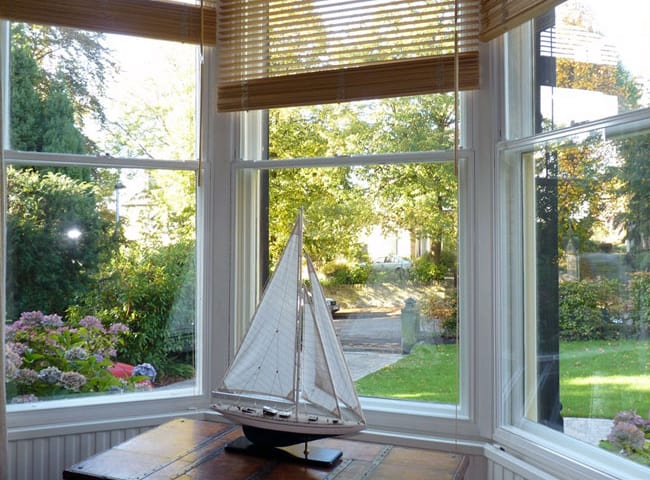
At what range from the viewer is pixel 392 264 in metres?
2.16

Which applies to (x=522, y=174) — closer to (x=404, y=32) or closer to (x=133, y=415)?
(x=404, y=32)

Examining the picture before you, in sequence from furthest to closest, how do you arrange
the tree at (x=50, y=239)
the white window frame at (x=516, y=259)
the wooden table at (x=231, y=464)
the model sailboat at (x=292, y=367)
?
the tree at (x=50, y=239) → the white window frame at (x=516, y=259) → the model sailboat at (x=292, y=367) → the wooden table at (x=231, y=464)

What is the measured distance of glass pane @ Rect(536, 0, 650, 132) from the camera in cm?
160

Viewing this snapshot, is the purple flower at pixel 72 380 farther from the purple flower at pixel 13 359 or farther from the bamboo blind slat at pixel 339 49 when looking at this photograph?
the bamboo blind slat at pixel 339 49

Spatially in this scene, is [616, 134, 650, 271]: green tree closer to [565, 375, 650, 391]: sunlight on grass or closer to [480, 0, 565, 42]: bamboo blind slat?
[565, 375, 650, 391]: sunlight on grass

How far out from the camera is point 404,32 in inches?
80.7

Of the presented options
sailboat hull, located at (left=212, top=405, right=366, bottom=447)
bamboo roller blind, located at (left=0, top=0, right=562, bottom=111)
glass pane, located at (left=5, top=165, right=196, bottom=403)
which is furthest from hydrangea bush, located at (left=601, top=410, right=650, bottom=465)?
glass pane, located at (left=5, top=165, right=196, bottom=403)

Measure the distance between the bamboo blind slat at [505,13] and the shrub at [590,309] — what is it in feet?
2.64

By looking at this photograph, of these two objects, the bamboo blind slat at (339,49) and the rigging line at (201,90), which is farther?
the rigging line at (201,90)

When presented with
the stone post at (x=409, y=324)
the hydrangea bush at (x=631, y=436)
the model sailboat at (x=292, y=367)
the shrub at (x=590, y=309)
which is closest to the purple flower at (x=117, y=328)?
the model sailboat at (x=292, y=367)

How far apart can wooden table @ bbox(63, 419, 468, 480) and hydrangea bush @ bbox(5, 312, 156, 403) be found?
49 centimetres

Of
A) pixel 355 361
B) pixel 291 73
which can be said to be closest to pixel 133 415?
pixel 355 361

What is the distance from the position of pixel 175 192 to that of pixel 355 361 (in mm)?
944

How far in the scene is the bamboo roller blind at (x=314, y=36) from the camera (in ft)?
6.50
